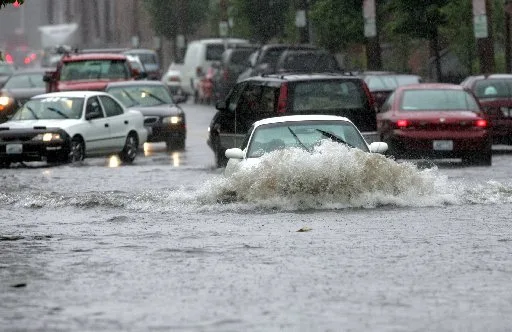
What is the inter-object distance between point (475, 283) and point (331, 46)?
155ft

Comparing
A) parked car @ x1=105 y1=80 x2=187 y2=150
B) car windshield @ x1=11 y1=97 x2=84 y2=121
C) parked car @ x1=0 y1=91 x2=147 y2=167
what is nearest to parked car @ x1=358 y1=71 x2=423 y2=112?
parked car @ x1=105 y1=80 x2=187 y2=150

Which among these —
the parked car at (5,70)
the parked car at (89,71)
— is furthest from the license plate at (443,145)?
the parked car at (5,70)

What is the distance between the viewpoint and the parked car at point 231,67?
5556 centimetres

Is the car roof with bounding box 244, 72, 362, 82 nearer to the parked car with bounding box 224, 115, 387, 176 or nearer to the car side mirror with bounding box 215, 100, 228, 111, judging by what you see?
the car side mirror with bounding box 215, 100, 228, 111

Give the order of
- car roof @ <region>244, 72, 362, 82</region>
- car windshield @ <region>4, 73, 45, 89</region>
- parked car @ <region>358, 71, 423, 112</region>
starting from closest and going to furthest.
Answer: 1. car roof @ <region>244, 72, 362, 82</region>
2. parked car @ <region>358, 71, 423, 112</region>
3. car windshield @ <region>4, 73, 45, 89</region>

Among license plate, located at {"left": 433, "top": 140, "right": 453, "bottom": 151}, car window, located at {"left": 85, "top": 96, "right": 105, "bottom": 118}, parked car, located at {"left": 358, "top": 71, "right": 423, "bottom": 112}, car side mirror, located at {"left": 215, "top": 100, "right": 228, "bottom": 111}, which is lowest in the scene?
license plate, located at {"left": 433, "top": 140, "right": 453, "bottom": 151}

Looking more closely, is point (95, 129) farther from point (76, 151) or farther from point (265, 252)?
point (265, 252)

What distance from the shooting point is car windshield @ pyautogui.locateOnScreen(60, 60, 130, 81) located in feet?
132

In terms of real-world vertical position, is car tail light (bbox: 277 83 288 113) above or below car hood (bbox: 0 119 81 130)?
above

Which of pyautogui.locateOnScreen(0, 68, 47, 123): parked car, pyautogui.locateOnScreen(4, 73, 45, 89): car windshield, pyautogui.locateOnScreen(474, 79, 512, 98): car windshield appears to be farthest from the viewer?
pyautogui.locateOnScreen(4, 73, 45, 89): car windshield

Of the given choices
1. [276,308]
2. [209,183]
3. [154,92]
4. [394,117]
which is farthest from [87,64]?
[276,308]

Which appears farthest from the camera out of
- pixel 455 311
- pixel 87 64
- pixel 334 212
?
pixel 87 64

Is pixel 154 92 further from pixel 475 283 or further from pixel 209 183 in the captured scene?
pixel 475 283

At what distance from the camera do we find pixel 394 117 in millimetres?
28688
